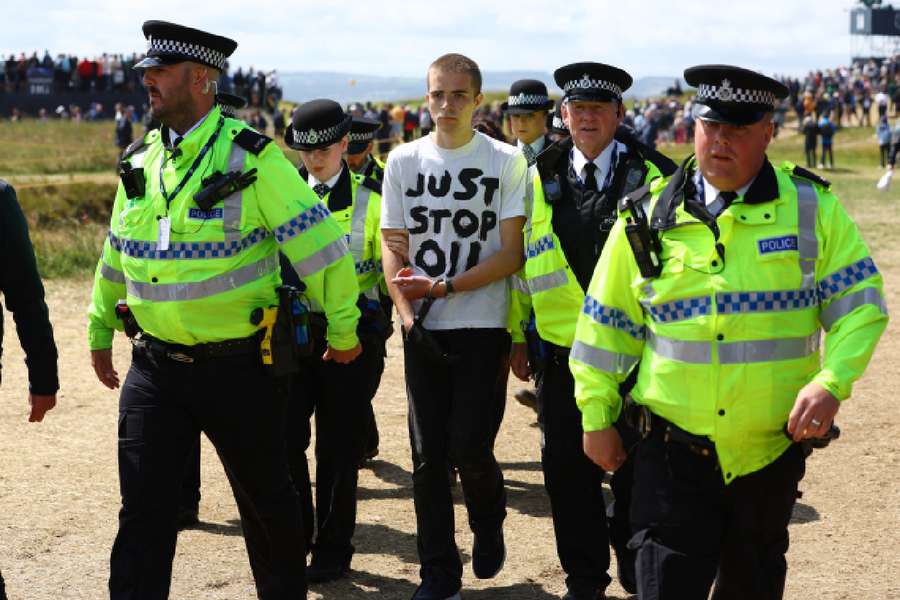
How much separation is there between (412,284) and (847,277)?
7.63 feet

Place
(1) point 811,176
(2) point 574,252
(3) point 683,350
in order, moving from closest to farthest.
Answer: (3) point 683,350 < (1) point 811,176 < (2) point 574,252

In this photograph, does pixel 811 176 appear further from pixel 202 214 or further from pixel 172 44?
pixel 172 44

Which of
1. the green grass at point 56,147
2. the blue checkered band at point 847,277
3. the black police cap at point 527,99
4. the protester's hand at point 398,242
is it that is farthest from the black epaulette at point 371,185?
the green grass at point 56,147

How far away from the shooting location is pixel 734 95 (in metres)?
4.30

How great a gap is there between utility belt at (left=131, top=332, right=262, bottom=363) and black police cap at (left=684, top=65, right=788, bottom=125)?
6.25ft

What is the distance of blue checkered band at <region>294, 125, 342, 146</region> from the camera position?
22.0 ft

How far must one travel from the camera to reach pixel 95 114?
54.4 meters

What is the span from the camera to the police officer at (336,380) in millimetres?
6496

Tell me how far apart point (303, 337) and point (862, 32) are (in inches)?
3901

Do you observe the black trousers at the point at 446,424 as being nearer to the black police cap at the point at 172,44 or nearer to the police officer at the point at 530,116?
the black police cap at the point at 172,44

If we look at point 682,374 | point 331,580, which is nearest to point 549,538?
point 331,580

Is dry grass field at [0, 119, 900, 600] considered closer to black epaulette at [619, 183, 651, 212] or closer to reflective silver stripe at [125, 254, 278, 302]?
reflective silver stripe at [125, 254, 278, 302]

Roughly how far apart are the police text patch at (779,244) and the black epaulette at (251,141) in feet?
6.35

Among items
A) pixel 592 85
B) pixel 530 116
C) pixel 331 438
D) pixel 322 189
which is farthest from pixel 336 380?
pixel 530 116
